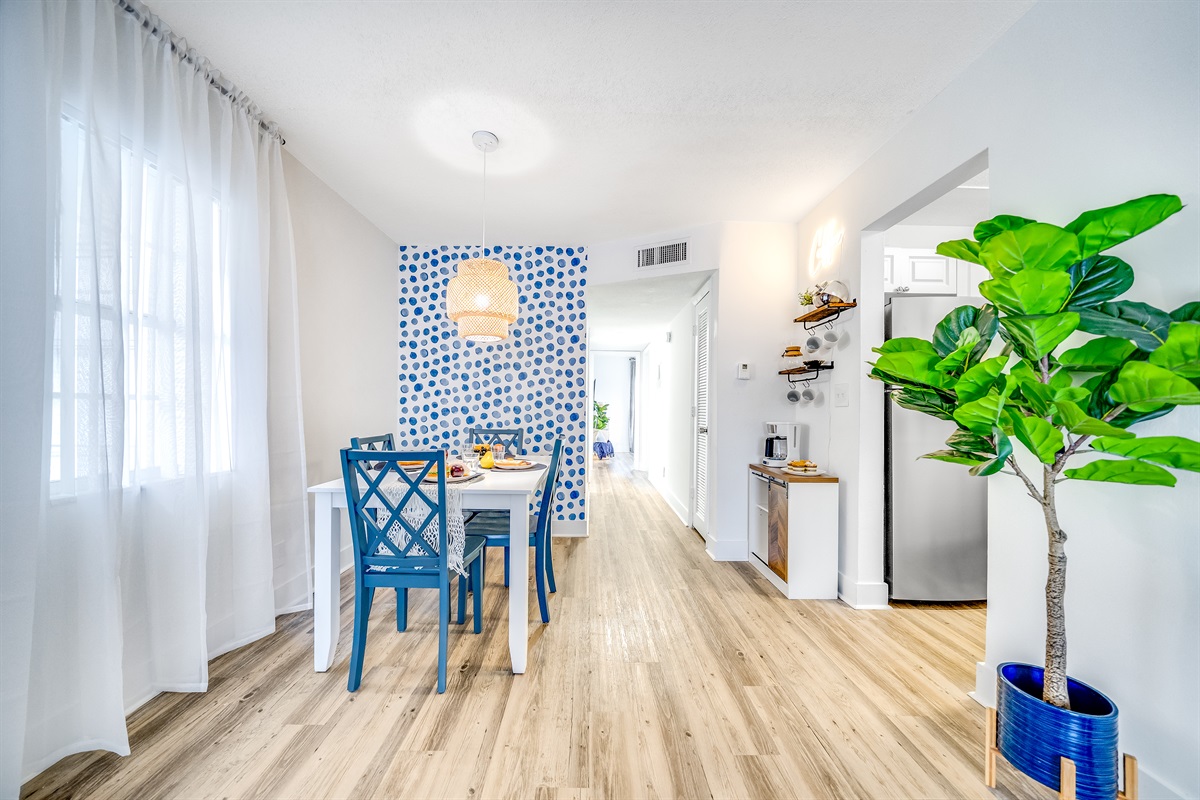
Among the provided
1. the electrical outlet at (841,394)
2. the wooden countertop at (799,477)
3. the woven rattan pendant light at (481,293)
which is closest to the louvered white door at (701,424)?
the wooden countertop at (799,477)

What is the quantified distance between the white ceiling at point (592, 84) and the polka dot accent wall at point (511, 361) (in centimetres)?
120

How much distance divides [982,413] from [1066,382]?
0.23m

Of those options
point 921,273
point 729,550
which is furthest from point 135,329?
point 921,273

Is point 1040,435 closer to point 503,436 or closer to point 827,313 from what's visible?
point 827,313

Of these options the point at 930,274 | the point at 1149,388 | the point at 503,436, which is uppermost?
the point at 930,274

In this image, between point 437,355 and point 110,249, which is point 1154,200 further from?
point 437,355

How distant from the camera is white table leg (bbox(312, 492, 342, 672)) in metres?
2.15

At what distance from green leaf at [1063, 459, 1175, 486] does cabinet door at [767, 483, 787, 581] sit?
6.63 feet

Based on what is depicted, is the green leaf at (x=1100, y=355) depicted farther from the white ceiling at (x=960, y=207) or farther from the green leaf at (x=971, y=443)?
the white ceiling at (x=960, y=207)

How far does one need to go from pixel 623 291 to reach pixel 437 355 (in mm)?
1884

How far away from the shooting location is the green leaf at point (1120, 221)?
3.68 ft

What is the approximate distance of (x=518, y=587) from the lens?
2.16m

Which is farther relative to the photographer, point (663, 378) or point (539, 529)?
point (663, 378)

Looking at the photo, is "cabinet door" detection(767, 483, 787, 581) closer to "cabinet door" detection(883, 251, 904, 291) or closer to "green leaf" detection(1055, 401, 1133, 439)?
"cabinet door" detection(883, 251, 904, 291)
